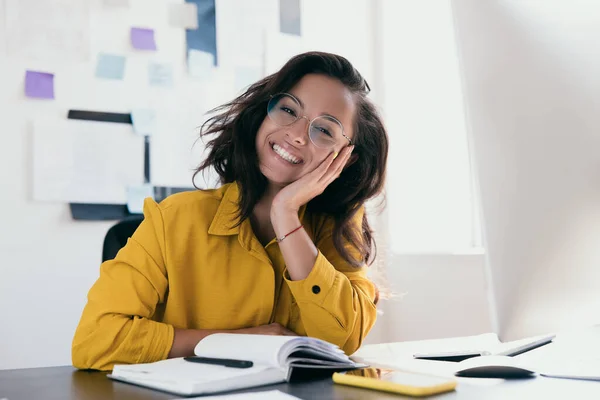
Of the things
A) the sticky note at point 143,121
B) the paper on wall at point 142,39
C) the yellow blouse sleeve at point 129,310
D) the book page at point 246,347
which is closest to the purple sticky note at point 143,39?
the paper on wall at point 142,39

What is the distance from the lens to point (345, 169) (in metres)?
1.51

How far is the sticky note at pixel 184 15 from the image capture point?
2.66 metres

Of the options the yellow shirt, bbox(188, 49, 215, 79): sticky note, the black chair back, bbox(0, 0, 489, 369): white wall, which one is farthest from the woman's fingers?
bbox(188, 49, 215, 79): sticky note

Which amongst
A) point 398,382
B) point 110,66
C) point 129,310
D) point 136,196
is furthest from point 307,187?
point 110,66

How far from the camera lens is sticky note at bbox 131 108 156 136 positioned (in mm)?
2539

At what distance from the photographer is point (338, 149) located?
1.37 meters

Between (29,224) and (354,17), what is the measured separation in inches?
67.6

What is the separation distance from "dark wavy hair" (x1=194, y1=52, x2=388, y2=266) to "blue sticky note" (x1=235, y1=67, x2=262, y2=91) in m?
1.37

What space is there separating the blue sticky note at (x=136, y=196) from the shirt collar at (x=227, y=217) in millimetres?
1250

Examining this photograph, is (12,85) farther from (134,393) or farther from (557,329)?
(557,329)

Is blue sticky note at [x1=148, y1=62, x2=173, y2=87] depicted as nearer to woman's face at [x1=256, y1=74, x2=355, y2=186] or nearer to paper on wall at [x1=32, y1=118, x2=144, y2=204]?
paper on wall at [x1=32, y1=118, x2=144, y2=204]

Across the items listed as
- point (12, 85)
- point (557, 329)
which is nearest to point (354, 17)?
point (12, 85)

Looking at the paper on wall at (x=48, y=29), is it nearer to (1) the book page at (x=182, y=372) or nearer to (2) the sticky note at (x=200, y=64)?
(2) the sticky note at (x=200, y=64)

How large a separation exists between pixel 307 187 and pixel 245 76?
1624 mm
